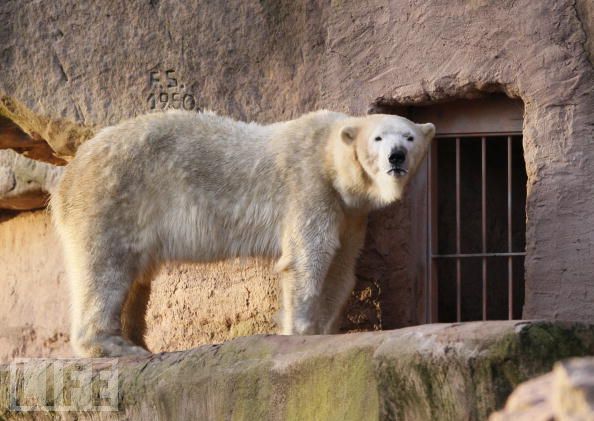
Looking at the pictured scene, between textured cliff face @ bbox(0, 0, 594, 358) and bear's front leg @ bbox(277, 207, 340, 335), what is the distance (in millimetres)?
781

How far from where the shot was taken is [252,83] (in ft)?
27.2

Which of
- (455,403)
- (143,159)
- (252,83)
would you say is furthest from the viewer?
(252,83)

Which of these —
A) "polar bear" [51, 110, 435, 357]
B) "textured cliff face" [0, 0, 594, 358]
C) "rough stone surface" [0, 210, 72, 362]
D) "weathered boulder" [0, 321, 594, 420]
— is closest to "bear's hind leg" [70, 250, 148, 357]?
"polar bear" [51, 110, 435, 357]

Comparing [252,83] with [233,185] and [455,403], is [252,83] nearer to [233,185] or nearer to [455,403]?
[233,185]

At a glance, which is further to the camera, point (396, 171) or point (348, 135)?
point (348, 135)

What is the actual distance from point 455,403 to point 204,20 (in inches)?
182

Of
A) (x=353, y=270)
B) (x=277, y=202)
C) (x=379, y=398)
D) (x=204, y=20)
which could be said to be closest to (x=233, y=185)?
(x=277, y=202)

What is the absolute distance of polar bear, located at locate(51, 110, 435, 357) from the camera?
7.10 metres

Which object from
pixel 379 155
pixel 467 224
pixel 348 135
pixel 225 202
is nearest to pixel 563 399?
pixel 379 155

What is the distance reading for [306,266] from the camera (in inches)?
279

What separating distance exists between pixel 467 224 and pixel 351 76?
189 centimetres

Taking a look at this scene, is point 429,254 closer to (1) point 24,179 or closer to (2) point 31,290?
(1) point 24,179

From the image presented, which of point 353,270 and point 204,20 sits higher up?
point 204,20

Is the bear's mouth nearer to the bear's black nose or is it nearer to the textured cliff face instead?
the bear's black nose
